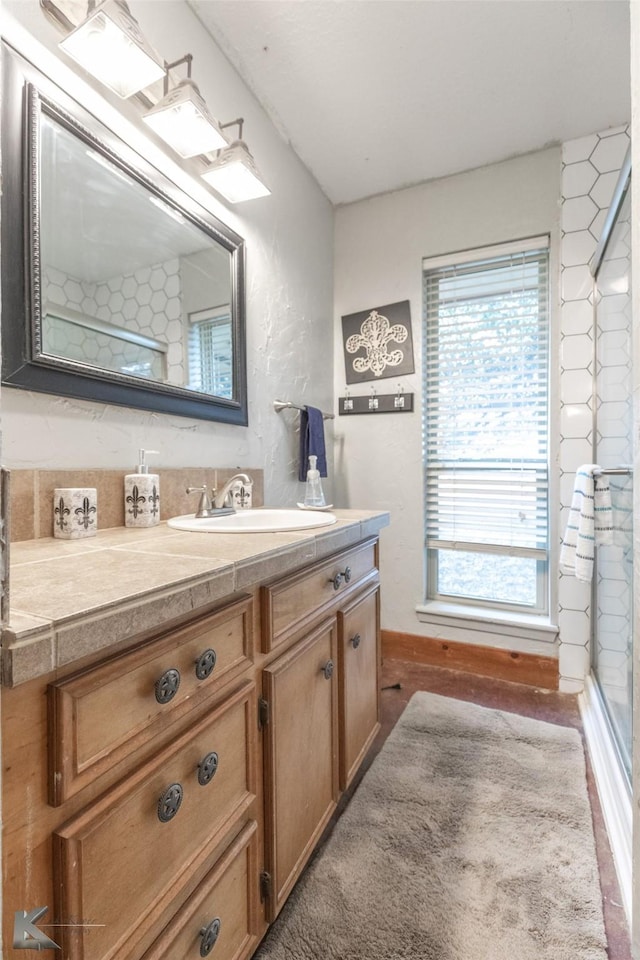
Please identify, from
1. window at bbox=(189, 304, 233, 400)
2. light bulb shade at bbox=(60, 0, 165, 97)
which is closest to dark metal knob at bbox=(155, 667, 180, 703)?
window at bbox=(189, 304, 233, 400)

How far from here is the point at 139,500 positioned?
3.61ft

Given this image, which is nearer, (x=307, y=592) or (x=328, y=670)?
(x=307, y=592)

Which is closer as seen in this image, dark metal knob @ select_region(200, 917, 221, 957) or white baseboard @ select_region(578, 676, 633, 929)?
dark metal knob @ select_region(200, 917, 221, 957)

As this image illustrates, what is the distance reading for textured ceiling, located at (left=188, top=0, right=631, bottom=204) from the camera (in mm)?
1413

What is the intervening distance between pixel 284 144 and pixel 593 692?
2626 mm

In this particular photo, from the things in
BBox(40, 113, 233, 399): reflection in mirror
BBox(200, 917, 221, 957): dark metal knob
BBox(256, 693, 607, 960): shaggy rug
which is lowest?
BBox(256, 693, 607, 960): shaggy rug

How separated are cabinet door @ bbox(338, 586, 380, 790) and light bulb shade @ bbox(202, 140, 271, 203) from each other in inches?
53.8

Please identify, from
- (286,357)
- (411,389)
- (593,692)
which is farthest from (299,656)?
(411,389)

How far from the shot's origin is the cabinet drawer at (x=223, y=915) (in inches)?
24.7

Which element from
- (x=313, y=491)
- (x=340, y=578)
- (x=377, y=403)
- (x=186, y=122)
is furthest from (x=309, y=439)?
(x=186, y=122)

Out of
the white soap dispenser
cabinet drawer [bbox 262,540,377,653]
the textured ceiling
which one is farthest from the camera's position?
the textured ceiling

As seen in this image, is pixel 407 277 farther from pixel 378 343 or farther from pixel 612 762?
pixel 612 762

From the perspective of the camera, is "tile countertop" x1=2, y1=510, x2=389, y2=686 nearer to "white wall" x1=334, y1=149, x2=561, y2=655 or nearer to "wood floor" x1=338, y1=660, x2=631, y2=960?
"wood floor" x1=338, y1=660, x2=631, y2=960

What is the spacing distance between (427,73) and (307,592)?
1.90 metres
